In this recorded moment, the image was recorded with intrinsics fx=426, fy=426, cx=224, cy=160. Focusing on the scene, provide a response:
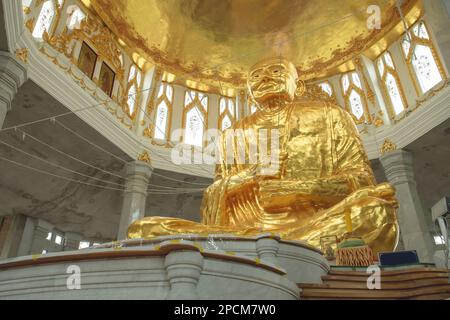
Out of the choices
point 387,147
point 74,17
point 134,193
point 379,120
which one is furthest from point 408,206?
point 74,17

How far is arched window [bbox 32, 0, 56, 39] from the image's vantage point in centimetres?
627

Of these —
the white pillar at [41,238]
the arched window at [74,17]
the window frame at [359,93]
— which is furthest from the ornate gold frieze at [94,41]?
the window frame at [359,93]

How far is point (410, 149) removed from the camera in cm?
730

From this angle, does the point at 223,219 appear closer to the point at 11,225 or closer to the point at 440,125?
the point at 440,125

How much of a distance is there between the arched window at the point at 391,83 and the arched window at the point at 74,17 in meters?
5.63

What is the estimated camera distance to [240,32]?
29.0 feet

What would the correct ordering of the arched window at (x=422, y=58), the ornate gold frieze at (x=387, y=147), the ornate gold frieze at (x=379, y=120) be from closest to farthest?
the arched window at (x=422, y=58) < the ornate gold frieze at (x=387, y=147) < the ornate gold frieze at (x=379, y=120)

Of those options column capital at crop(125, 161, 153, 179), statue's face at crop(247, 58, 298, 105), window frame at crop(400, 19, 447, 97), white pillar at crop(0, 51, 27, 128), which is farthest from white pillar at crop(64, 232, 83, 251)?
window frame at crop(400, 19, 447, 97)

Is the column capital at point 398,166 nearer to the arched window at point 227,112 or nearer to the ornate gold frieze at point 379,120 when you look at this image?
the ornate gold frieze at point 379,120

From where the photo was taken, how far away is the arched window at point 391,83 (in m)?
7.83

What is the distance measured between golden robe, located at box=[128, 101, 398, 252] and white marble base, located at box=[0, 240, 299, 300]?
153 cm

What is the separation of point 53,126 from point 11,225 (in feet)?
8.98

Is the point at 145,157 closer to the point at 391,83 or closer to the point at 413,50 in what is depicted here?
the point at 391,83
